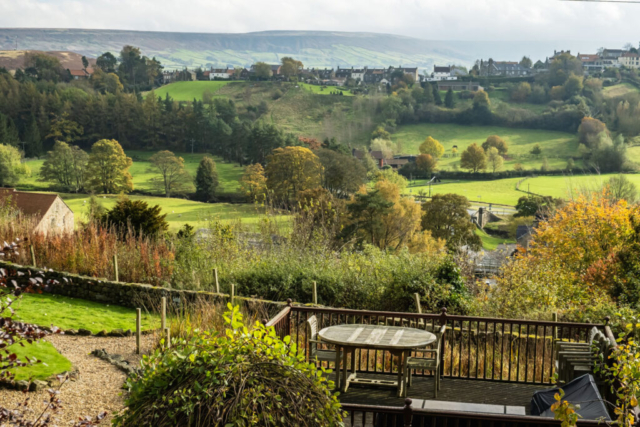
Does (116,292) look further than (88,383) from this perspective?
Yes

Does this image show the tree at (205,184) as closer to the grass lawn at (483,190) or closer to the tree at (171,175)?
the tree at (171,175)

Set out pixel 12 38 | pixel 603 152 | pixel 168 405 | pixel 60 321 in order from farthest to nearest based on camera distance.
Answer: pixel 12 38 → pixel 603 152 → pixel 60 321 → pixel 168 405

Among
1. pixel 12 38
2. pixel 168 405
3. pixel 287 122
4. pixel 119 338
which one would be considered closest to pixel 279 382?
pixel 168 405

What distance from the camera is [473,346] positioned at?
8.23 metres

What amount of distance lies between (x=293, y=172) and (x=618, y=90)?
70422mm

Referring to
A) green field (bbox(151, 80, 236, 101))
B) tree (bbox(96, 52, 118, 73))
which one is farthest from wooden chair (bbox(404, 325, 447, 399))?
tree (bbox(96, 52, 118, 73))

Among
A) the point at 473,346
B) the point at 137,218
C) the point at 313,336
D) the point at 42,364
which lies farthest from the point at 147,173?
the point at 313,336

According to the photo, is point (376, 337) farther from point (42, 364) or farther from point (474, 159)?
point (474, 159)

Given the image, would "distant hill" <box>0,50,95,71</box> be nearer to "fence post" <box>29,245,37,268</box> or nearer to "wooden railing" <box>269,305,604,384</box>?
"fence post" <box>29,245,37,268</box>

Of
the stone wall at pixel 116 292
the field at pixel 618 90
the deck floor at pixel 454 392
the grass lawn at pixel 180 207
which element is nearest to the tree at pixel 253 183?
the grass lawn at pixel 180 207

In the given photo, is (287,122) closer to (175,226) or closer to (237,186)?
(237,186)

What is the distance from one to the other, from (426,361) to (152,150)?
244ft

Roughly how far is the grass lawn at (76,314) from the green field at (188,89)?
8598cm

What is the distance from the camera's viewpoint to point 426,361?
5539mm
